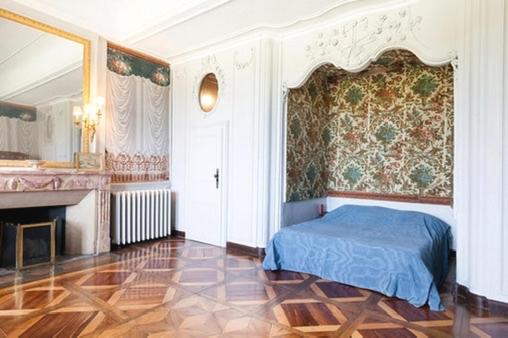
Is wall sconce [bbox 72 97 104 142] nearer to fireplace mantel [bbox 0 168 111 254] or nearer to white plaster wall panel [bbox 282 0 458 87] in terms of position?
fireplace mantel [bbox 0 168 111 254]

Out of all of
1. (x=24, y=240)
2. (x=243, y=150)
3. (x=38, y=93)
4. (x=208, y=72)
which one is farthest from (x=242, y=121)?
(x=24, y=240)

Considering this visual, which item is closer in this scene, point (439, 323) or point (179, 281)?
point (439, 323)

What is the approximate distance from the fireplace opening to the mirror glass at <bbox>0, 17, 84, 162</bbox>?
79 centimetres

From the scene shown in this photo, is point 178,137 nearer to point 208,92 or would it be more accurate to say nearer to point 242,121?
point 208,92

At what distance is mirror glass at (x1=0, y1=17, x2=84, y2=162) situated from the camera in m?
3.58

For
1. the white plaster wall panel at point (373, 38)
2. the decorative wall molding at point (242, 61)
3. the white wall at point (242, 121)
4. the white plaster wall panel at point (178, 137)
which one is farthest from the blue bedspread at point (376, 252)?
the decorative wall molding at point (242, 61)

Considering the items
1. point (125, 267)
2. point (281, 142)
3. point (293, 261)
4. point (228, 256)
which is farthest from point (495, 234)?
point (125, 267)

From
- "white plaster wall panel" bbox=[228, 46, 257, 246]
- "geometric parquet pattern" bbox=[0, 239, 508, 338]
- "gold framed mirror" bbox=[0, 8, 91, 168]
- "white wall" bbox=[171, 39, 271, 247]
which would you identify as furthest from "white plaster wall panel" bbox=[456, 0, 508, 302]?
"gold framed mirror" bbox=[0, 8, 91, 168]

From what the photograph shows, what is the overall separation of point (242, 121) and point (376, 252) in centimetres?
241

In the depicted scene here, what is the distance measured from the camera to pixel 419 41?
316cm

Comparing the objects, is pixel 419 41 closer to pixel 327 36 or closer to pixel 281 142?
pixel 327 36

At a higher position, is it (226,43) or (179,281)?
(226,43)

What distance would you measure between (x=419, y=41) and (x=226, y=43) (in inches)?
102

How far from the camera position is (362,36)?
352 centimetres
